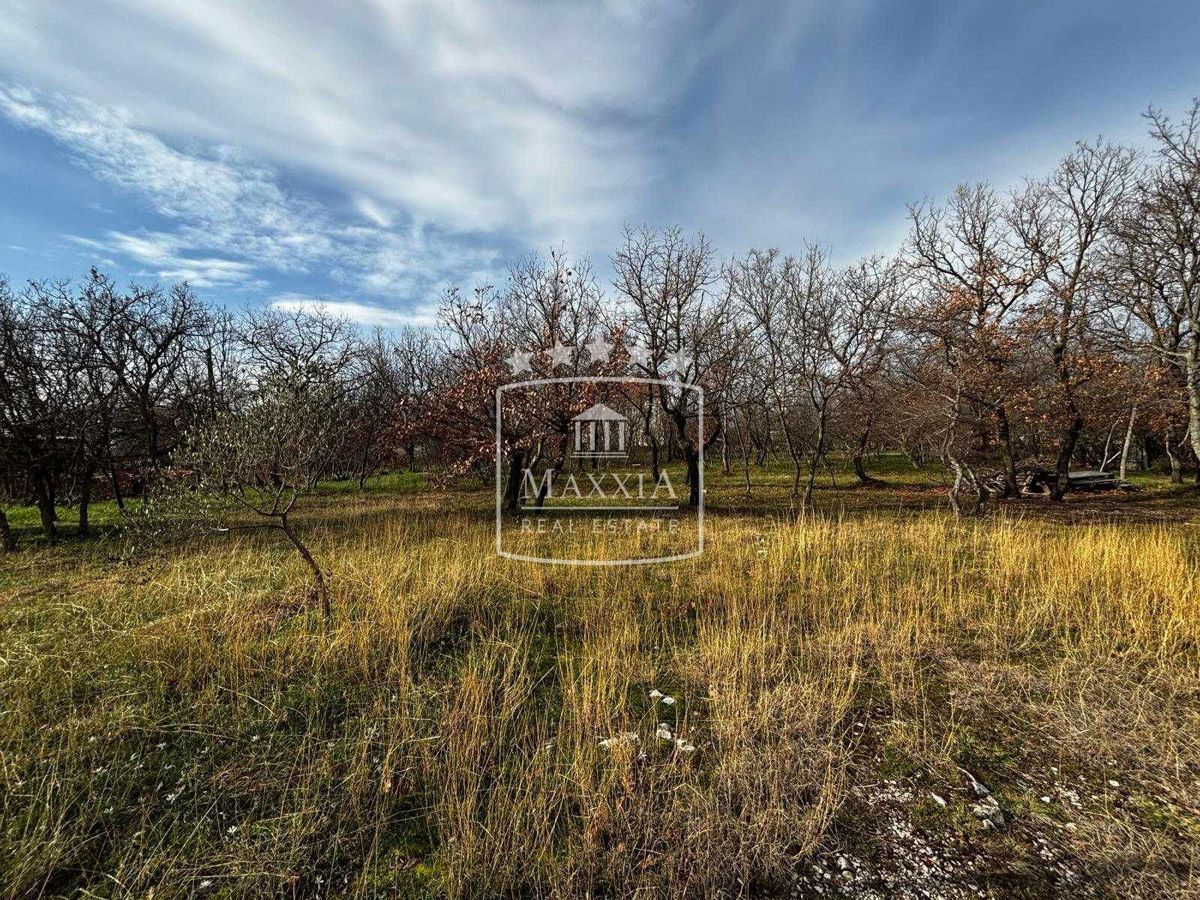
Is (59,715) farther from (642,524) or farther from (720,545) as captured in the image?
(642,524)

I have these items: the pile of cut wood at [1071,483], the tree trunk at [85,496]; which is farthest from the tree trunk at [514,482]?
the pile of cut wood at [1071,483]

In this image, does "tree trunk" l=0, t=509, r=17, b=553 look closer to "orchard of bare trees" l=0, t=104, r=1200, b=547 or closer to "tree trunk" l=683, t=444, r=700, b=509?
"orchard of bare trees" l=0, t=104, r=1200, b=547

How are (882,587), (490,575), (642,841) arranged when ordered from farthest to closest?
(490,575) → (882,587) → (642,841)

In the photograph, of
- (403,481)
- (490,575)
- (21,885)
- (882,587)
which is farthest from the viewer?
(403,481)

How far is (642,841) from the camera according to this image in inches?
87.1

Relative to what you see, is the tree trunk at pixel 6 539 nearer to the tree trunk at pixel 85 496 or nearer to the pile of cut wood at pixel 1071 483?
the tree trunk at pixel 85 496

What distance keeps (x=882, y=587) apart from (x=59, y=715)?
776 centimetres

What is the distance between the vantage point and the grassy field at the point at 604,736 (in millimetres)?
2082

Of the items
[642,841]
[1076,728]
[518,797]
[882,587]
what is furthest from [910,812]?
[882,587]

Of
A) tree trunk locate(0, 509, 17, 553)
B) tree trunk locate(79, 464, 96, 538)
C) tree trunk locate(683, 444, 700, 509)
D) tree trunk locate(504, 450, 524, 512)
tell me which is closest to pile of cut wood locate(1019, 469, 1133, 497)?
tree trunk locate(683, 444, 700, 509)

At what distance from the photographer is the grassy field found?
82.0 inches

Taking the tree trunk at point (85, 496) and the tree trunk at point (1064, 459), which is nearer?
the tree trunk at point (85, 496)

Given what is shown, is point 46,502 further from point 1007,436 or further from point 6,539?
point 1007,436

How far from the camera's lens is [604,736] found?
3008 mm
